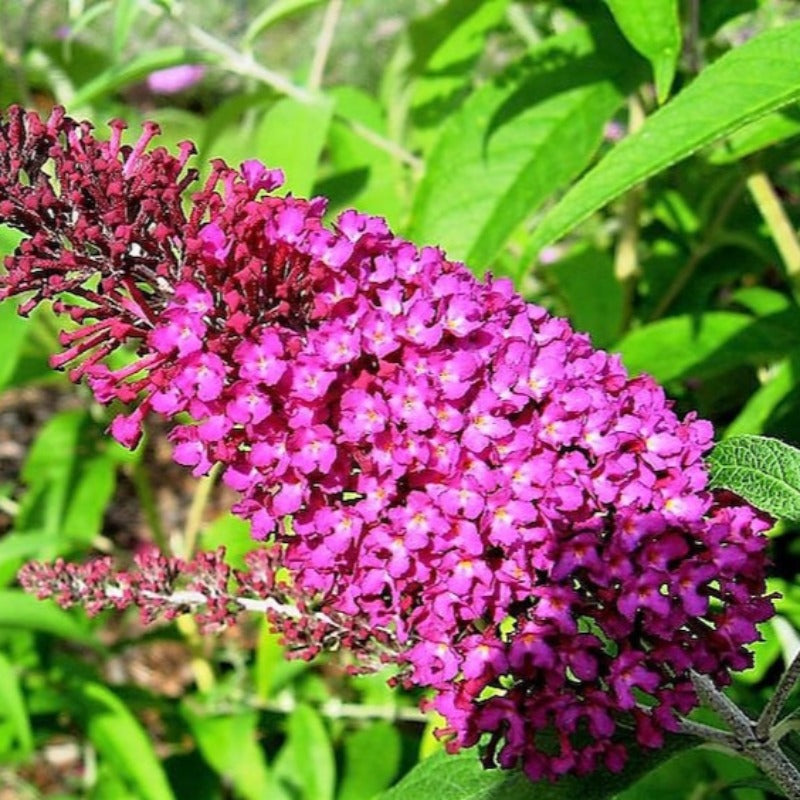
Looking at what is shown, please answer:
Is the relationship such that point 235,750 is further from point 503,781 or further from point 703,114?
point 703,114

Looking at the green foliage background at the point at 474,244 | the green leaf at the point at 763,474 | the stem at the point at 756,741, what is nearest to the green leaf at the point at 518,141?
the green foliage background at the point at 474,244

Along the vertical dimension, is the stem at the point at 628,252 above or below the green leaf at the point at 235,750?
above

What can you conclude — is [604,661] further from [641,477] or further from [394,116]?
[394,116]

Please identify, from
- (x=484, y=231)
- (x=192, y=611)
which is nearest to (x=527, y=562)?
(x=192, y=611)

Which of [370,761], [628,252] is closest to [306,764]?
[370,761]

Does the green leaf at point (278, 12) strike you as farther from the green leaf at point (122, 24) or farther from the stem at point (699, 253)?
the stem at point (699, 253)
